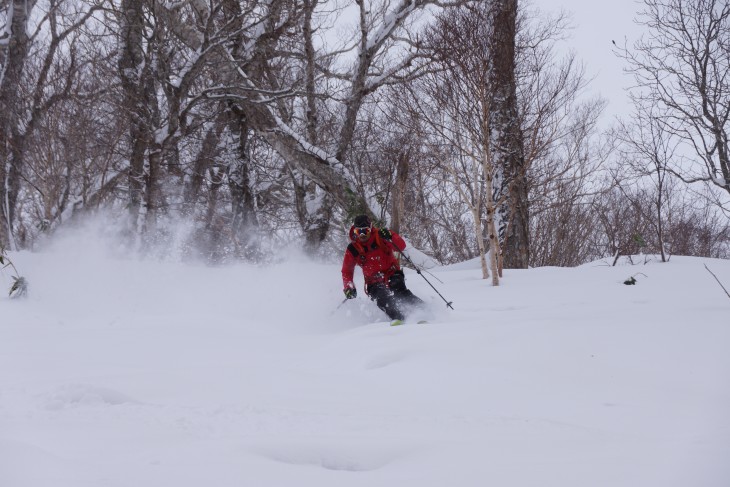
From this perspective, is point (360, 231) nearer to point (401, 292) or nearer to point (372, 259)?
point (372, 259)

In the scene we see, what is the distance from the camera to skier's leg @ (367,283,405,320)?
7207 mm

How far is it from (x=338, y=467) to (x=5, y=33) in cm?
1465

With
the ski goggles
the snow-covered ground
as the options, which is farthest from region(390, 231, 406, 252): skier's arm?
the snow-covered ground

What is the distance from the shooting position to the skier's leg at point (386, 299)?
7.21 m

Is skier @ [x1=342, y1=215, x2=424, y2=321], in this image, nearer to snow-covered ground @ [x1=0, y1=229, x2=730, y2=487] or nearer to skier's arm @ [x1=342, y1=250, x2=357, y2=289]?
skier's arm @ [x1=342, y1=250, x2=357, y2=289]

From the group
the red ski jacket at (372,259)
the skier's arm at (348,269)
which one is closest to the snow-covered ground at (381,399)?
the red ski jacket at (372,259)

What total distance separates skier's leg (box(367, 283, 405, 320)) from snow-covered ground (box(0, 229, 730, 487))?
68 cm

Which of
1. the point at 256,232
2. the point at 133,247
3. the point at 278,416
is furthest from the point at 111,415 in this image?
the point at 256,232

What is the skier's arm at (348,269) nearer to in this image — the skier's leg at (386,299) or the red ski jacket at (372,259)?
the red ski jacket at (372,259)

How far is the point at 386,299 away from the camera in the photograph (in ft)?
24.1

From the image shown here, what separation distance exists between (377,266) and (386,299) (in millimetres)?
538

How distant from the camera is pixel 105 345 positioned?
4848mm

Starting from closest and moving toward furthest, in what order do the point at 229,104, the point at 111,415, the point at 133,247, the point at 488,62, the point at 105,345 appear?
1. the point at 111,415
2. the point at 105,345
3. the point at 488,62
4. the point at 133,247
5. the point at 229,104

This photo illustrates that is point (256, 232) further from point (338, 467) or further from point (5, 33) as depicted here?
point (338, 467)
